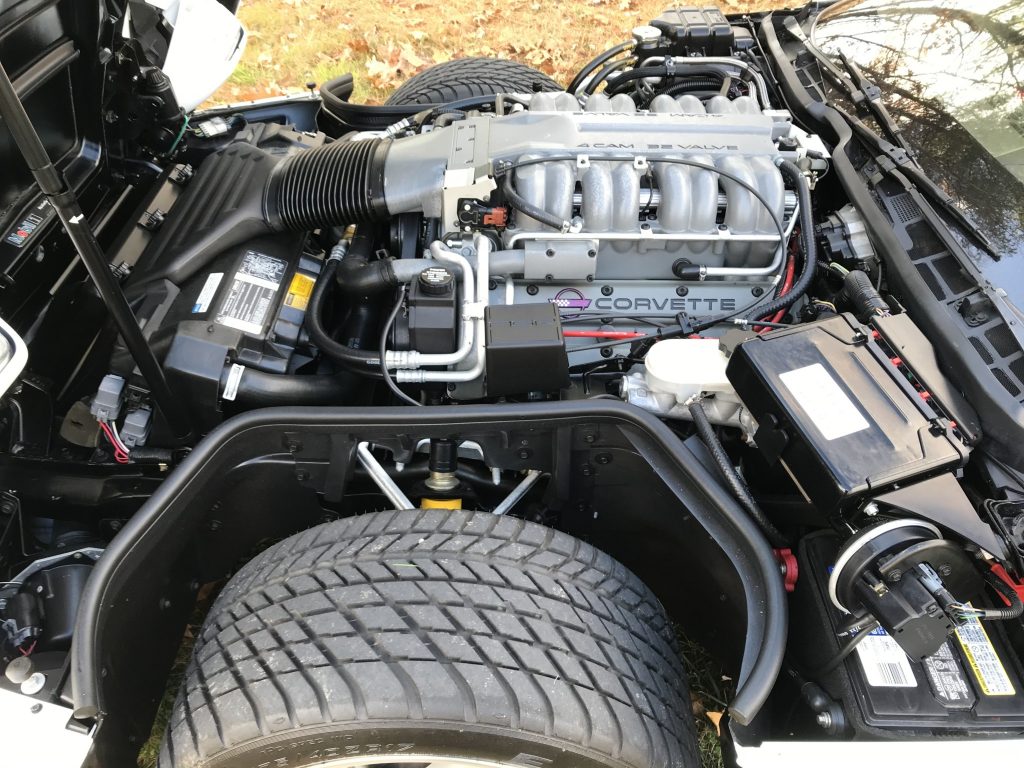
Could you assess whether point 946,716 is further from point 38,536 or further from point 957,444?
point 38,536

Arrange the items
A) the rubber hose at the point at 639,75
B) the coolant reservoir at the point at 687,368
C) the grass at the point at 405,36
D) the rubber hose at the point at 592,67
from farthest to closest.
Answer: the grass at the point at 405,36, the rubber hose at the point at 592,67, the rubber hose at the point at 639,75, the coolant reservoir at the point at 687,368

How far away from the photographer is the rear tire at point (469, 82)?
10.8ft

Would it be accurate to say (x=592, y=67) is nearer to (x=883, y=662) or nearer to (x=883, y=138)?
(x=883, y=138)

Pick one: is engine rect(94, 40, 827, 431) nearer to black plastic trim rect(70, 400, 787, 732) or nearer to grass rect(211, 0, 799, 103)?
black plastic trim rect(70, 400, 787, 732)

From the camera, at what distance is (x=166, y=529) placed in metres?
1.62

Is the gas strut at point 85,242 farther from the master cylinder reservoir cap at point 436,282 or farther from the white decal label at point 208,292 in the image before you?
the master cylinder reservoir cap at point 436,282

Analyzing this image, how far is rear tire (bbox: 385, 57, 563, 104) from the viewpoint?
3305 millimetres

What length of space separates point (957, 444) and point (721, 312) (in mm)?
812

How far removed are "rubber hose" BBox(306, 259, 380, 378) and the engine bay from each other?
1 centimetres

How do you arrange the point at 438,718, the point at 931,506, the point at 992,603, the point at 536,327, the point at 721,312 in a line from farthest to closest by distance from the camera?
the point at 721,312
the point at 536,327
the point at 992,603
the point at 931,506
the point at 438,718

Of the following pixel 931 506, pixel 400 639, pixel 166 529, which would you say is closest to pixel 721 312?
pixel 931 506

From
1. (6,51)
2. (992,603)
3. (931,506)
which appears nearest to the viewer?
(931,506)

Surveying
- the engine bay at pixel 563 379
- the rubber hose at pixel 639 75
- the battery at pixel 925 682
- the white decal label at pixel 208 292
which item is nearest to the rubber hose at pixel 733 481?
the engine bay at pixel 563 379

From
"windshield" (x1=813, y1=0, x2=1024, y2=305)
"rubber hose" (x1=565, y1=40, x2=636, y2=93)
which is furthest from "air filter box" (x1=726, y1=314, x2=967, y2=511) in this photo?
"rubber hose" (x1=565, y1=40, x2=636, y2=93)
